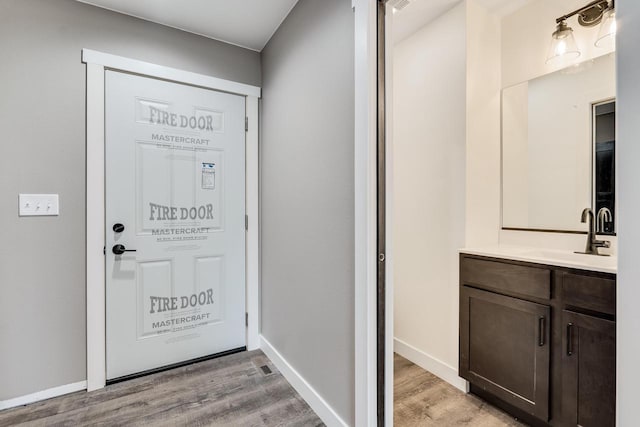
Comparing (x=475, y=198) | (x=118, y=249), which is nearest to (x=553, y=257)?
(x=475, y=198)

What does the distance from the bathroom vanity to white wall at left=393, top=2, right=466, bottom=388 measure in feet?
0.59

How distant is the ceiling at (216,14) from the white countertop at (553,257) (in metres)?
1.96

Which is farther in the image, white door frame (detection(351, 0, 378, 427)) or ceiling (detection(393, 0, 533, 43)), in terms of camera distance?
ceiling (detection(393, 0, 533, 43))

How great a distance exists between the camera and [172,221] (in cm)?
228

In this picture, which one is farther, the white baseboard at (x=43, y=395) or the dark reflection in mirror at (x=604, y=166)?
the white baseboard at (x=43, y=395)

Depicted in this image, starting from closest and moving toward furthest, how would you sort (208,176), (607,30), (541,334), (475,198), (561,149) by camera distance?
(541,334), (607,30), (561,149), (475,198), (208,176)

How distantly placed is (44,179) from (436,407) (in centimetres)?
269

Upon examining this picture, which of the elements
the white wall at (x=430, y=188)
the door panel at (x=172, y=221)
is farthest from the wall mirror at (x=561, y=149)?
the door panel at (x=172, y=221)

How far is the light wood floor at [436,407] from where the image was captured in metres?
1.72

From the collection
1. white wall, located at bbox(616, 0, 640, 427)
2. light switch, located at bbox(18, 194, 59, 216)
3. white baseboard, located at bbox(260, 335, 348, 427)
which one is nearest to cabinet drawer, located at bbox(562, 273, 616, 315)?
white wall, located at bbox(616, 0, 640, 427)

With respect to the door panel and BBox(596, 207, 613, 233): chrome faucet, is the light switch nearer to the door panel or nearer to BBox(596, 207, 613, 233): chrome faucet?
the door panel

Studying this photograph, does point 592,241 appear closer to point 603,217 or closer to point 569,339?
point 603,217

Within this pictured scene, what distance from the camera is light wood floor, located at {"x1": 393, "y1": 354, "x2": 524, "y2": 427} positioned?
1.72 m

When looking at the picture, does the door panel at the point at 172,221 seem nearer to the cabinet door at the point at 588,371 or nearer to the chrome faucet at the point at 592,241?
the cabinet door at the point at 588,371
